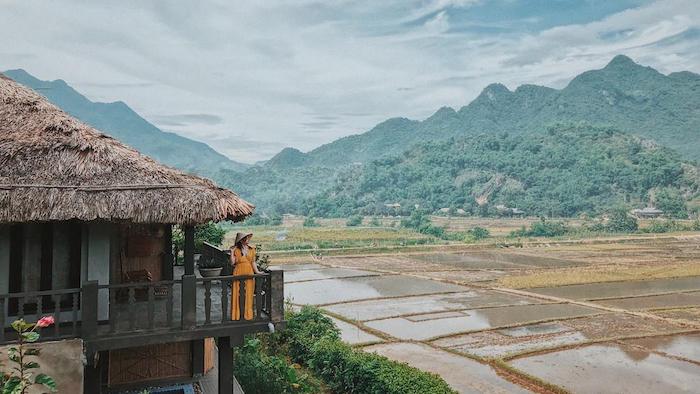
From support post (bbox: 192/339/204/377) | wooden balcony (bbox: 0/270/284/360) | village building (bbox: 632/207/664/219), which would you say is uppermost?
village building (bbox: 632/207/664/219)

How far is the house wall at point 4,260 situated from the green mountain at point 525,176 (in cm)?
9072

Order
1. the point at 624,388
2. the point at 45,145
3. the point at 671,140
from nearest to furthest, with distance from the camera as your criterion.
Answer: the point at 45,145, the point at 624,388, the point at 671,140

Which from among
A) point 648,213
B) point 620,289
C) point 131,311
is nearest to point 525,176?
point 648,213

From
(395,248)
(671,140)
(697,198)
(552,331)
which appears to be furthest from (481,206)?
(671,140)

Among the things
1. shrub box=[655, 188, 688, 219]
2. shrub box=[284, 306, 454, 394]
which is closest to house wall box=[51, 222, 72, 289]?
shrub box=[284, 306, 454, 394]

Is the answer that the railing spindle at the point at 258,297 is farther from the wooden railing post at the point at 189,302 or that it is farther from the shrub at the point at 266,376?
the shrub at the point at 266,376

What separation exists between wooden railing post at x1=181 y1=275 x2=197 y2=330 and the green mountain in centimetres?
8993

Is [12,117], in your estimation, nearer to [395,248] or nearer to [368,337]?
[368,337]

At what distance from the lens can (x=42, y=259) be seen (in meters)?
6.35

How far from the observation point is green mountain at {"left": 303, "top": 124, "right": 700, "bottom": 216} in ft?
314

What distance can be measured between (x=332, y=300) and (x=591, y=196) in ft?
290

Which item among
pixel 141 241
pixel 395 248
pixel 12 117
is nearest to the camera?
pixel 12 117

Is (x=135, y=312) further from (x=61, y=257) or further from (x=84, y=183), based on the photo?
(x=84, y=183)

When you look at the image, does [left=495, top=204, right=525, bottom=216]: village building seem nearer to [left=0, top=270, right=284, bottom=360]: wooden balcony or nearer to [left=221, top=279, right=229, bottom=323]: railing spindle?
[left=0, top=270, right=284, bottom=360]: wooden balcony
